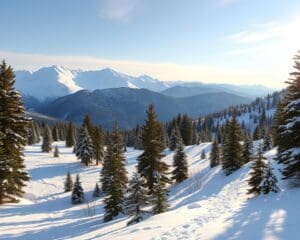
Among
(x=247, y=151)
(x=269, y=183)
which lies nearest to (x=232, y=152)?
(x=247, y=151)

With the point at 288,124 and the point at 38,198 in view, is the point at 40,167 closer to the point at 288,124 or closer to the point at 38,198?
the point at 38,198

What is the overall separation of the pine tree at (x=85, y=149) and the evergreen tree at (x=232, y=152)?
3496 centimetres

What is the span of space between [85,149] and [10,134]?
40753mm

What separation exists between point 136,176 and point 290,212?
1241 cm

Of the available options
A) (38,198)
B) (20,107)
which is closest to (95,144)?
(38,198)

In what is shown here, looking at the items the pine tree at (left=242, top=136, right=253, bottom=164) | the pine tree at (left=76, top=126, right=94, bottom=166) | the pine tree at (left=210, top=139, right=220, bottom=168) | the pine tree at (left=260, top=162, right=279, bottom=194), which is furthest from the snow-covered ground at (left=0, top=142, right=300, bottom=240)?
the pine tree at (left=76, top=126, right=94, bottom=166)

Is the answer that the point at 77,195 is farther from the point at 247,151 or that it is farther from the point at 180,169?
the point at 247,151

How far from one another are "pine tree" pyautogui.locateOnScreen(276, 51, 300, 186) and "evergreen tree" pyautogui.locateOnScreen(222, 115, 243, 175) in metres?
19.9

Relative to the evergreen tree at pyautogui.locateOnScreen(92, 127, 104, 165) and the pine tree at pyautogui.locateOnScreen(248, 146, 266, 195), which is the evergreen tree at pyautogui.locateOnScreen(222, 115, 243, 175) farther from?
the evergreen tree at pyautogui.locateOnScreen(92, 127, 104, 165)

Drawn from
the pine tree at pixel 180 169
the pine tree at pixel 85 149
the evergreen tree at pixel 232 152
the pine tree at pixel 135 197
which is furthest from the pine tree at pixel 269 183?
the pine tree at pixel 85 149

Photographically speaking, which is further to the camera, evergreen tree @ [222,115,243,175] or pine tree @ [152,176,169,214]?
evergreen tree @ [222,115,243,175]

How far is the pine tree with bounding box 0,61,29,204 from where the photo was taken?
97.5ft

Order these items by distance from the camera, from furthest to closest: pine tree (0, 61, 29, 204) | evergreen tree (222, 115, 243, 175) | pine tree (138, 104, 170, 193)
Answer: evergreen tree (222, 115, 243, 175) → pine tree (138, 104, 170, 193) → pine tree (0, 61, 29, 204)

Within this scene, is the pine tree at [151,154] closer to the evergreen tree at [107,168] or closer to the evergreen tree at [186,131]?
the evergreen tree at [107,168]
